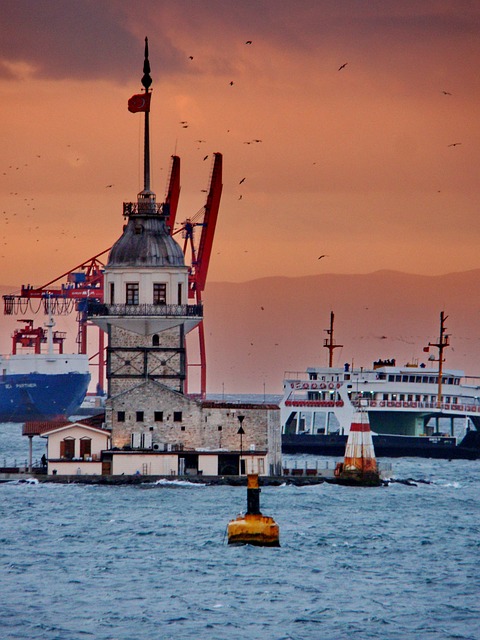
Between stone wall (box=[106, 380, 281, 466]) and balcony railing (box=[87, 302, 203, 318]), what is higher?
balcony railing (box=[87, 302, 203, 318])

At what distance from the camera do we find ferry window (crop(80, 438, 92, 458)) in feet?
269

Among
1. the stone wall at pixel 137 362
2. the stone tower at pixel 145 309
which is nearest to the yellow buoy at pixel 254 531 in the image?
the stone tower at pixel 145 309

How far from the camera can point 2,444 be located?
136 metres

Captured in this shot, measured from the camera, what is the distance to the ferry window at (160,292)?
285ft

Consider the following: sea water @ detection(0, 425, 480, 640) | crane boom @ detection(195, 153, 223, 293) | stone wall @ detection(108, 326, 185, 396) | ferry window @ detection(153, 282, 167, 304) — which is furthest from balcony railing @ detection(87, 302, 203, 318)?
crane boom @ detection(195, 153, 223, 293)

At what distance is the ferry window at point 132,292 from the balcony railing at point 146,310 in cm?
51

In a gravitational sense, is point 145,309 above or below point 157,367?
above

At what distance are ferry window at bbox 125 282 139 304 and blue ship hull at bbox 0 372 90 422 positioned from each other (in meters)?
107

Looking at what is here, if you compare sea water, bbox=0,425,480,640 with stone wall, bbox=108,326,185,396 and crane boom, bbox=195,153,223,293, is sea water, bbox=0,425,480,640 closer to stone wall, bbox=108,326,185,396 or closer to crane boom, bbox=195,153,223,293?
stone wall, bbox=108,326,185,396

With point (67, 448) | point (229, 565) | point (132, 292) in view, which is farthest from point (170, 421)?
point (229, 565)

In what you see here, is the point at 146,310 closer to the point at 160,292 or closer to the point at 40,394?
the point at 160,292

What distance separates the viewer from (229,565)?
2283 inches

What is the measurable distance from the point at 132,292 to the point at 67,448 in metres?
9.37

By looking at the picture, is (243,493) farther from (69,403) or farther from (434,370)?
(69,403)
